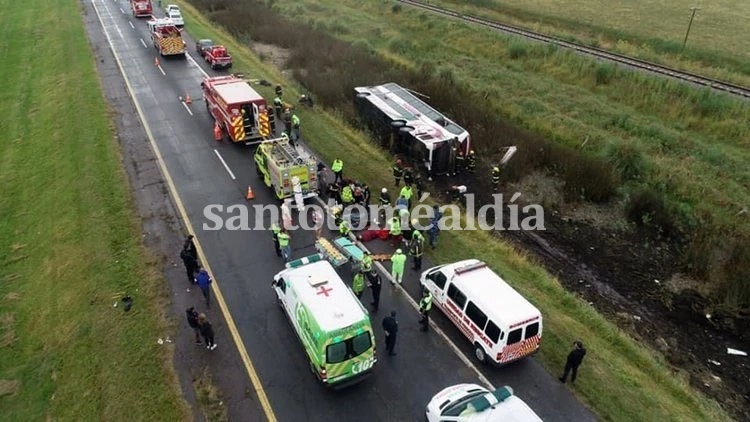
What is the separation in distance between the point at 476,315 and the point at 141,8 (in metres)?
53.0

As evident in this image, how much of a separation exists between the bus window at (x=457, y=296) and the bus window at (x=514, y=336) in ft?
5.83

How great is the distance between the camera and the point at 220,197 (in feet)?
72.4

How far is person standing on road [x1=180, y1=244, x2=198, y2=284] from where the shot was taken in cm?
1658

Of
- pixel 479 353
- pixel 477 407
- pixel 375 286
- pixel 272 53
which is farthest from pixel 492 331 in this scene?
pixel 272 53

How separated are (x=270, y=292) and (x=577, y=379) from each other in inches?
372

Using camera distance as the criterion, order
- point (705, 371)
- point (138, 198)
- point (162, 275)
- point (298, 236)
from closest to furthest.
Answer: point (705, 371), point (162, 275), point (298, 236), point (138, 198)

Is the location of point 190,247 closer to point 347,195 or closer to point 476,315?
point 347,195

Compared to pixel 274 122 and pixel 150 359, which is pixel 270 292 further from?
pixel 274 122

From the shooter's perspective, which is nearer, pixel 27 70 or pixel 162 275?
pixel 162 275

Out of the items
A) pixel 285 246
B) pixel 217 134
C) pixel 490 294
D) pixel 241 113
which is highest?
pixel 241 113

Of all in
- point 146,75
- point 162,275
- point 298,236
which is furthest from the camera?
point 146,75

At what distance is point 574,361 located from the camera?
1329 centimetres

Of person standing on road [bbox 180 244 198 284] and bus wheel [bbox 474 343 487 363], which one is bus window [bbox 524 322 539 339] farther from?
person standing on road [bbox 180 244 198 284]

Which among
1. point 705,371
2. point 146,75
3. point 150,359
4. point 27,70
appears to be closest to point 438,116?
point 705,371
